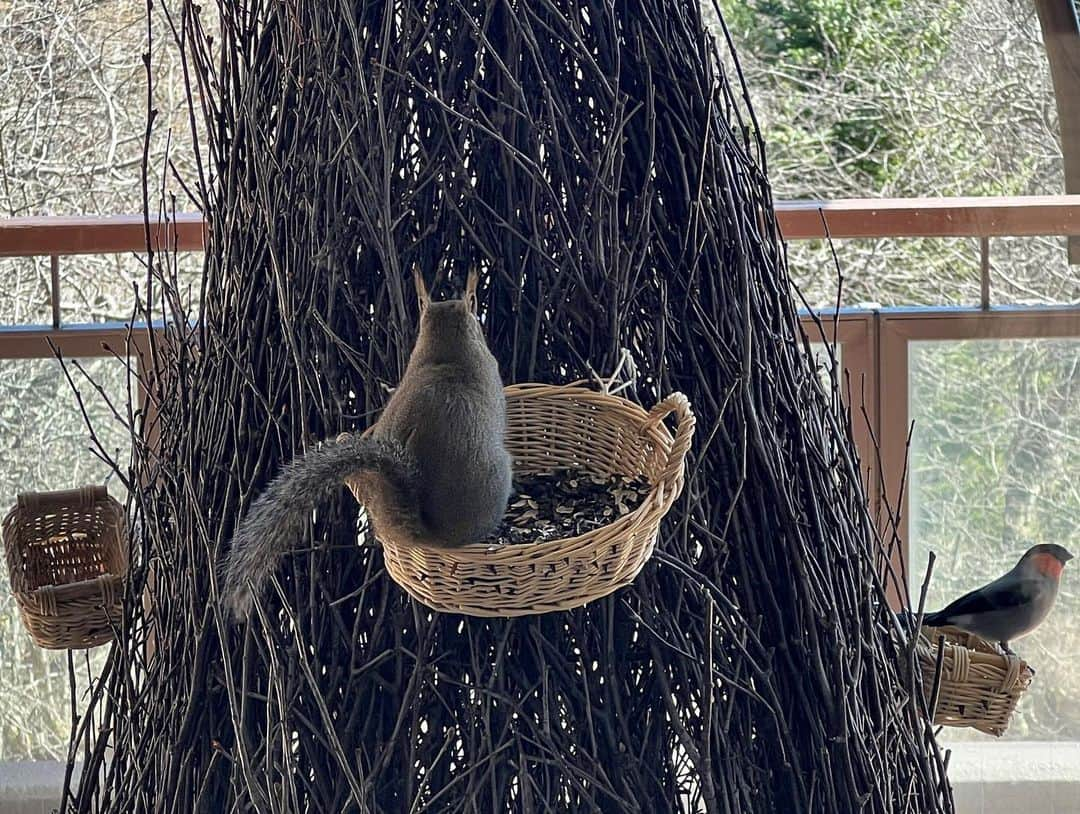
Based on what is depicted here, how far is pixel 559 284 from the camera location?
3.39ft

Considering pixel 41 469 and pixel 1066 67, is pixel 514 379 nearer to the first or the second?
pixel 41 469

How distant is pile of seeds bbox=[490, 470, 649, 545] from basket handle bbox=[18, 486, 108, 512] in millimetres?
707

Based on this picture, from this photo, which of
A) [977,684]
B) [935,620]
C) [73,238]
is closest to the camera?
[977,684]

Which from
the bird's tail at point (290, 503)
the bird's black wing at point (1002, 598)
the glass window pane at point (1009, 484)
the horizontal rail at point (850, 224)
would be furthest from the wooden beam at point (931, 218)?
the bird's tail at point (290, 503)

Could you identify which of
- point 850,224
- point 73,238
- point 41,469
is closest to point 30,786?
point 41,469

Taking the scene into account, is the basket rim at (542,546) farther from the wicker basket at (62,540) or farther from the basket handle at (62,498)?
the basket handle at (62,498)

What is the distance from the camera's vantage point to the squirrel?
0.85 meters

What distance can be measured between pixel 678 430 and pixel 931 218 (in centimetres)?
125

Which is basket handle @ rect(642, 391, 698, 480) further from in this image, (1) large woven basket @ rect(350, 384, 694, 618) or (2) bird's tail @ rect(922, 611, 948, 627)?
(2) bird's tail @ rect(922, 611, 948, 627)

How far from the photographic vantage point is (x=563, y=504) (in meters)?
1.04

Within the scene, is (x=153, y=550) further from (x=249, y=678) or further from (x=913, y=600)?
(x=913, y=600)

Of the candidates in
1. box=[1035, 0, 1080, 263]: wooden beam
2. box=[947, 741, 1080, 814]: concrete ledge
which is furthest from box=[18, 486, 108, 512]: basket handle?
box=[1035, 0, 1080, 263]: wooden beam

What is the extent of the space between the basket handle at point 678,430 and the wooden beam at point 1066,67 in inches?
65.9

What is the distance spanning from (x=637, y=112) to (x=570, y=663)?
1.38 ft
